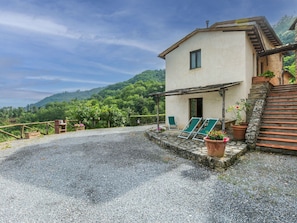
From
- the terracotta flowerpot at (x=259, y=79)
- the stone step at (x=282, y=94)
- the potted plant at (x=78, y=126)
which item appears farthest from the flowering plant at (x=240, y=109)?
the potted plant at (x=78, y=126)

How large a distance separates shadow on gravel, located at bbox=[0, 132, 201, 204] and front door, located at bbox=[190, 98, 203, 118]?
161 inches

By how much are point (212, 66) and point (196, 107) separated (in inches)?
96.4

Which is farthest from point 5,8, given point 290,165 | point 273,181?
point 290,165

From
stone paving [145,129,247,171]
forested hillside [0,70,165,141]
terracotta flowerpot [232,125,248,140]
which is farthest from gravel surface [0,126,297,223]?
forested hillside [0,70,165,141]

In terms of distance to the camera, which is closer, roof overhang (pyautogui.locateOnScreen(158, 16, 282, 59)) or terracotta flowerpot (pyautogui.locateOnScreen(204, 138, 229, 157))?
terracotta flowerpot (pyautogui.locateOnScreen(204, 138, 229, 157))

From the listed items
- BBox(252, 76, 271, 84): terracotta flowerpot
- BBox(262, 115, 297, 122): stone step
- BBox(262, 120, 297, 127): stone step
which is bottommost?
BBox(262, 120, 297, 127): stone step

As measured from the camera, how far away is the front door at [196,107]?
372 inches

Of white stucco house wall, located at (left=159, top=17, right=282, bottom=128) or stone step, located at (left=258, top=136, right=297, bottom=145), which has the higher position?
white stucco house wall, located at (left=159, top=17, right=282, bottom=128)

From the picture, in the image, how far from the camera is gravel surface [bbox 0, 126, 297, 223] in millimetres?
2547

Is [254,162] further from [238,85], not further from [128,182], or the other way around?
[238,85]

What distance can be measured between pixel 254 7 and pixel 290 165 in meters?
15.1

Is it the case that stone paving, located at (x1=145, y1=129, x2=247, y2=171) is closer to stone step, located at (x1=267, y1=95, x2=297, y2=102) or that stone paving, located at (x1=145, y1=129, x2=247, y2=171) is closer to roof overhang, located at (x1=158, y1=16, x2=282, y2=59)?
stone step, located at (x1=267, y1=95, x2=297, y2=102)

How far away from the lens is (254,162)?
15.3 feet

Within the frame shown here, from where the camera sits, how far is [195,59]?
9.69m
